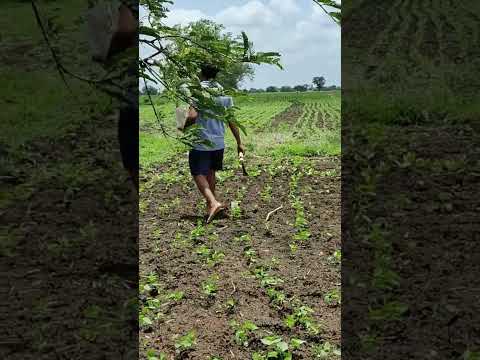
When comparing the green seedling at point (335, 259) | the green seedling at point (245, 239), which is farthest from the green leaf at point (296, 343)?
the green seedling at point (245, 239)

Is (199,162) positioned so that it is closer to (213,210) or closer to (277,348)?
(213,210)

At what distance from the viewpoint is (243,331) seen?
3279 millimetres

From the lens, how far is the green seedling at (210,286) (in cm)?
391

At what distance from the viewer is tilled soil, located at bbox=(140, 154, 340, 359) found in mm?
3338

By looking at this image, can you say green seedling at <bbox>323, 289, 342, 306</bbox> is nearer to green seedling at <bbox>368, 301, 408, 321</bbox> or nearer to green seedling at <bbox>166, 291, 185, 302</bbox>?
green seedling at <bbox>368, 301, 408, 321</bbox>

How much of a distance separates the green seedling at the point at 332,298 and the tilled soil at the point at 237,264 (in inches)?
1.5

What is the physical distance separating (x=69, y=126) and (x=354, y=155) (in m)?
4.46

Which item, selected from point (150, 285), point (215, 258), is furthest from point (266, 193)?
point (150, 285)

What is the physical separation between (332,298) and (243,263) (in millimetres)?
954

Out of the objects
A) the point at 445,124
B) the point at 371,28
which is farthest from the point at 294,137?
the point at 371,28

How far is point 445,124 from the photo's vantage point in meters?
8.45

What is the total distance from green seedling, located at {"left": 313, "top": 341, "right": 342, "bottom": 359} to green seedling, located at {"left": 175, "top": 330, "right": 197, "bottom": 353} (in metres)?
0.64

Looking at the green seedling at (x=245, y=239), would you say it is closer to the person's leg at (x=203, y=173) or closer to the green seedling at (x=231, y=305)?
the person's leg at (x=203, y=173)

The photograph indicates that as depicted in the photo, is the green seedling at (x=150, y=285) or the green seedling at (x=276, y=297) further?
the green seedling at (x=150, y=285)
